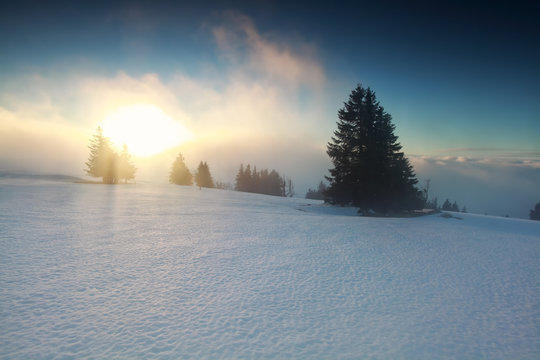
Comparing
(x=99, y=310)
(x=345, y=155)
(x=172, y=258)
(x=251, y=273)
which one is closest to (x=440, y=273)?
(x=251, y=273)

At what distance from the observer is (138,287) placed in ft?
18.1

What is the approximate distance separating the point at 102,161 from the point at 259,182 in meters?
43.0

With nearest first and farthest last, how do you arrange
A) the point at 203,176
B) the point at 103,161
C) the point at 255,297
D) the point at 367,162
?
1. the point at 255,297
2. the point at 367,162
3. the point at 103,161
4. the point at 203,176

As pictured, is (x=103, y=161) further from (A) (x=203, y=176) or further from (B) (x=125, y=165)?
(A) (x=203, y=176)

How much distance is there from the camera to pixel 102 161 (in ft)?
149

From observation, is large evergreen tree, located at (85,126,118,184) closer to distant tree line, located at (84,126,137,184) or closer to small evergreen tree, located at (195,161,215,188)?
distant tree line, located at (84,126,137,184)

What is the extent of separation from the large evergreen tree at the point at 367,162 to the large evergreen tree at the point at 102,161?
4288cm

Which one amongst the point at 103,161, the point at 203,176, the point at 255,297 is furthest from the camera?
the point at 203,176

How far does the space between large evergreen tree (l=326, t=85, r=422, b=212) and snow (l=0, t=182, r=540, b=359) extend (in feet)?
44.2

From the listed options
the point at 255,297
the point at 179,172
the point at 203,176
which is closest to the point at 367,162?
the point at 255,297

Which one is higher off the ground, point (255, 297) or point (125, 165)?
point (125, 165)

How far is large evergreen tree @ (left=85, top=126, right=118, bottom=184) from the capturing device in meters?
45.1

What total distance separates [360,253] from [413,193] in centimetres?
2197

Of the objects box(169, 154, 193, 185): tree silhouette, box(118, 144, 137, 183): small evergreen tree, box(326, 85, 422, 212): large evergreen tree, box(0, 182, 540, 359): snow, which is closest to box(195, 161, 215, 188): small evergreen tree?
box(169, 154, 193, 185): tree silhouette
